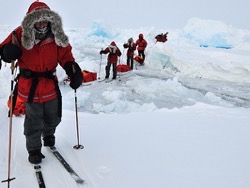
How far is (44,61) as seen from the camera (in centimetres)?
249

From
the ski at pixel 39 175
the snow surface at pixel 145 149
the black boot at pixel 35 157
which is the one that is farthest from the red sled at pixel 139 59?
the ski at pixel 39 175

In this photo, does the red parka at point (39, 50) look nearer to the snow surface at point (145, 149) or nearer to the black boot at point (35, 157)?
the black boot at point (35, 157)

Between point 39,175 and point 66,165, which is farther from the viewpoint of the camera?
point 66,165

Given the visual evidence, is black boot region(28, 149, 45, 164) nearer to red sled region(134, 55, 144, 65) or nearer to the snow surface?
the snow surface

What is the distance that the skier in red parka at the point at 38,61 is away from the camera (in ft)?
7.72

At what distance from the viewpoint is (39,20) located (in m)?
2.38

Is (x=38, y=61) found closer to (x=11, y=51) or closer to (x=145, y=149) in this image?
(x=11, y=51)

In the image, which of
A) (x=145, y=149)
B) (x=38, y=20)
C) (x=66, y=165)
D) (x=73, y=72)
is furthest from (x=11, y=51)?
(x=145, y=149)

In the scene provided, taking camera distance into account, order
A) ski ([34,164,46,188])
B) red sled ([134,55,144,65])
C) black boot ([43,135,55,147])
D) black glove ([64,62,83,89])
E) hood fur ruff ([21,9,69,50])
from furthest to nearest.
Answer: red sled ([134,55,144,65]) → black boot ([43,135,55,147]) → black glove ([64,62,83,89]) → hood fur ruff ([21,9,69,50]) → ski ([34,164,46,188])

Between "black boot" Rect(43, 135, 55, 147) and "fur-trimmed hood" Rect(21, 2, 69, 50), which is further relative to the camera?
"black boot" Rect(43, 135, 55, 147)

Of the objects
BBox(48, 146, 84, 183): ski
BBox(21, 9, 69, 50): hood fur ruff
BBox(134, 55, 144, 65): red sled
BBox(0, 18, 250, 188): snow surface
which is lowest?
BBox(134, 55, 144, 65): red sled

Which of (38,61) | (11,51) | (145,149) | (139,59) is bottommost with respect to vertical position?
(139,59)

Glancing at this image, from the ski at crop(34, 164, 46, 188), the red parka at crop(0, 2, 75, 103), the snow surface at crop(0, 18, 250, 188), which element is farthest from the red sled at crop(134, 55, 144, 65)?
the ski at crop(34, 164, 46, 188)

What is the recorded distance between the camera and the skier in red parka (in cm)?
235
